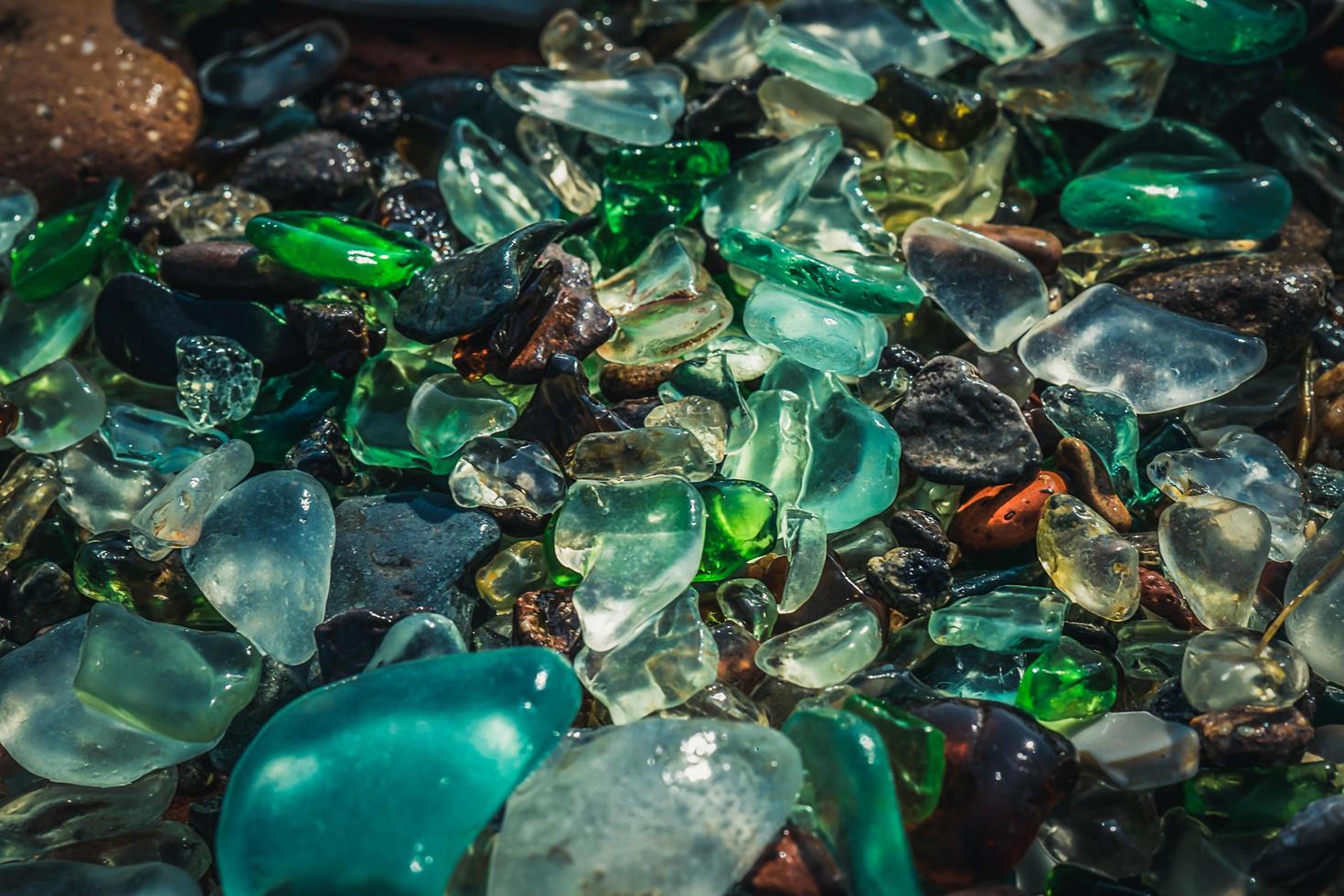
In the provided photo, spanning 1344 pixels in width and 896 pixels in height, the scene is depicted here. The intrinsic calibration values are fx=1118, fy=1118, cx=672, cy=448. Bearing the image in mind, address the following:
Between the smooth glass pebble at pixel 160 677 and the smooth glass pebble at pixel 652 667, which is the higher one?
the smooth glass pebble at pixel 652 667

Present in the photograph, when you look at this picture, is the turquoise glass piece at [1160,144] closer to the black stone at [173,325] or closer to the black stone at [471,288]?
the black stone at [471,288]

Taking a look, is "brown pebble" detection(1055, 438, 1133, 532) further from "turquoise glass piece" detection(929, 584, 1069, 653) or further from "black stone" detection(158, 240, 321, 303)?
"black stone" detection(158, 240, 321, 303)

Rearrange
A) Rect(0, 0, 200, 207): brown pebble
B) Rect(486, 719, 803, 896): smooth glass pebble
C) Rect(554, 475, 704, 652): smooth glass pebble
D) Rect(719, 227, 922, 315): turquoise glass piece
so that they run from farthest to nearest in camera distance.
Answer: Rect(0, 0, 200, 207): brown pebble
Rect(719, 227, 922, 315): turquoise glass piece
Rect(554, 475, 704, 652): smooth glass pebble
Rect(486, 719, 803, 896): smooth glass pebble

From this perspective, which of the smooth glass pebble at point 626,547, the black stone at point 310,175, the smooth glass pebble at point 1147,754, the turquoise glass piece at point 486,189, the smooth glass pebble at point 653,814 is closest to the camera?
the smooth glass pebble at point 653,814

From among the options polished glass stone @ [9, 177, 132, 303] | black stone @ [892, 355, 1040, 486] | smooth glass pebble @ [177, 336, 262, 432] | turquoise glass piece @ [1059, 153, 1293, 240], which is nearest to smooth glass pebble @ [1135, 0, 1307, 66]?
turquoise glass piece @ [1059, 153, 1293, 240]

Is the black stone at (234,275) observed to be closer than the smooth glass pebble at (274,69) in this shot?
Yes

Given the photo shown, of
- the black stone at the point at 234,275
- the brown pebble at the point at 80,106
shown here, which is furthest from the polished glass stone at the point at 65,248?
the brown pebble at the point at 80,106

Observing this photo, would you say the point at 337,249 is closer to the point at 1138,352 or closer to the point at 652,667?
the point at 652,667
